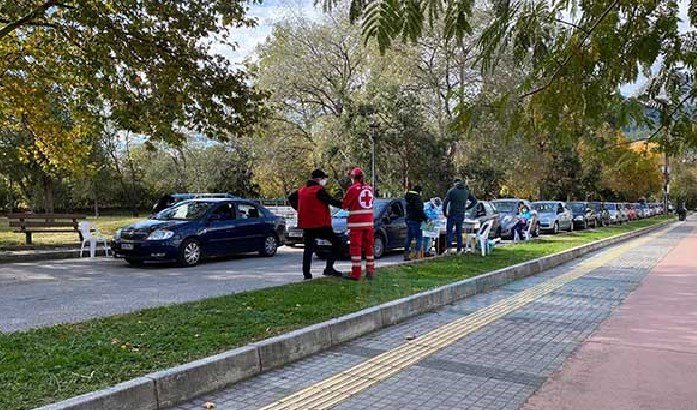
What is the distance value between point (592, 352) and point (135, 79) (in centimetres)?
1215

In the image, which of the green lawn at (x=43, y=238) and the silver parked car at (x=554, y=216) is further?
the silver parked car at (x=554, y=216)

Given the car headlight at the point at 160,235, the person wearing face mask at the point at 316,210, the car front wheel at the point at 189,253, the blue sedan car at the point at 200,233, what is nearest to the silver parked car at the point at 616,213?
the blue sedan car at the point at 200,233

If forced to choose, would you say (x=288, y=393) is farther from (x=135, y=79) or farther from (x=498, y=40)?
(x=135, y=79)

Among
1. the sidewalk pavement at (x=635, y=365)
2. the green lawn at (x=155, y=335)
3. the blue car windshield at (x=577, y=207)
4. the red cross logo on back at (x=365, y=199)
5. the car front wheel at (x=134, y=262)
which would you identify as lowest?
the sidewalk pavement at (x=635, y=365)

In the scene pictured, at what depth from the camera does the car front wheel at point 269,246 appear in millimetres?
16375

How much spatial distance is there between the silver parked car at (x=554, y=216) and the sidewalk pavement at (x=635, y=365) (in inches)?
721

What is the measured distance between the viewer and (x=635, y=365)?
239 inches

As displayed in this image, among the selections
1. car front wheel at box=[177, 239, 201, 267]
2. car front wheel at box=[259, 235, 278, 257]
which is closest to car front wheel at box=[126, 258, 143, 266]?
car front wheel at box=[177, 239, 201, 267]

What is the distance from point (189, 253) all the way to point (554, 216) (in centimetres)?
1957

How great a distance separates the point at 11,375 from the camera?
466 cm

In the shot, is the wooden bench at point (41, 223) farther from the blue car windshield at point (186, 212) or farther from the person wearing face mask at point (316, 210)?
the person wearing face mask at point (316, 210)

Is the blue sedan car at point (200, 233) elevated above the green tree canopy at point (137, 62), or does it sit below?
below

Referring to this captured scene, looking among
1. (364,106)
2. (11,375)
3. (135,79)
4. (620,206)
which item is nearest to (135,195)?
(364,106)

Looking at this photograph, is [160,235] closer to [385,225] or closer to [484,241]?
[385,225]
